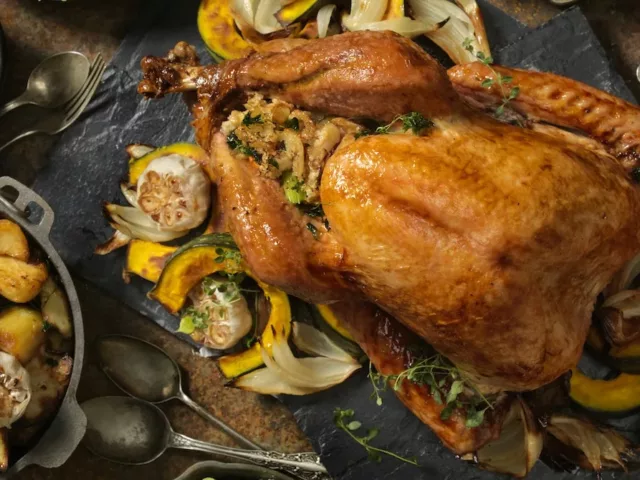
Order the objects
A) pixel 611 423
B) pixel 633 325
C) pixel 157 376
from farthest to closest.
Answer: pixel 157 376 < pixel 611 423 < pixel 633 325

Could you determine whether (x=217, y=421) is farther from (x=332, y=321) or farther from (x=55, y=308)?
(x=55, y=308)

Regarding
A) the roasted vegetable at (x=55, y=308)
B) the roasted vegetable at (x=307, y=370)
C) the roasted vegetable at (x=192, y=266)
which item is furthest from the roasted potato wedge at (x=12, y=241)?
the roasted vegetable at (x=307, y=370)

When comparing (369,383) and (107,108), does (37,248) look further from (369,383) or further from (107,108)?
(369,383)

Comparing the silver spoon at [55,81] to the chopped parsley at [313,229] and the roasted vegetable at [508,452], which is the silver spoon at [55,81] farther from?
the roasted vegetable at [508,452]

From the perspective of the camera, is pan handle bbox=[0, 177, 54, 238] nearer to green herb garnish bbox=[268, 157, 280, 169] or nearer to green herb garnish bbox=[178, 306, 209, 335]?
green herb garnish bbox=[178, 306, 209, 335]

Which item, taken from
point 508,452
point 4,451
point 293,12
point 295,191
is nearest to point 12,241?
point 4,451

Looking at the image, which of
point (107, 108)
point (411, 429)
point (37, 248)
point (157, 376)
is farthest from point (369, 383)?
point (107, 108)

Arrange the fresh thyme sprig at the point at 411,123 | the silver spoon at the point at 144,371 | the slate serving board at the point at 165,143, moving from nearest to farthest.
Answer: the fresh thyme sprig at the point at 411,123, the slate serving board at the point at 165,143, the silver spoon at the point at 144,371
